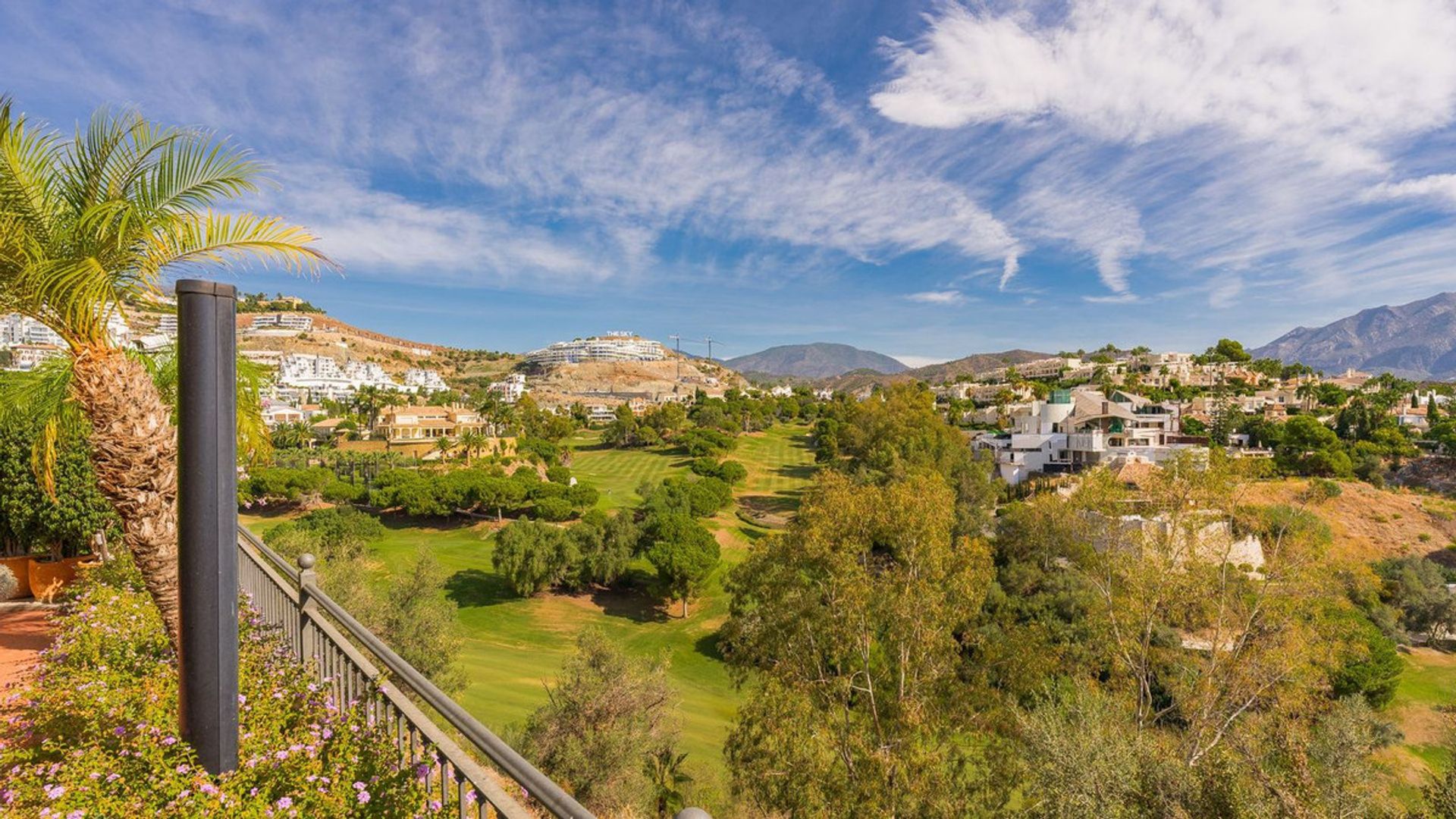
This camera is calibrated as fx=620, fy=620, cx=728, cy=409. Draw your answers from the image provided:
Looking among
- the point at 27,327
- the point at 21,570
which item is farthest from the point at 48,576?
the point at 27,327

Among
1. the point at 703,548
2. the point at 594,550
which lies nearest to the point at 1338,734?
the point at 703,548

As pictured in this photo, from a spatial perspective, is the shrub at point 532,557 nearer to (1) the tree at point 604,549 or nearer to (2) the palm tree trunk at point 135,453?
(1) the tree at point 604,549

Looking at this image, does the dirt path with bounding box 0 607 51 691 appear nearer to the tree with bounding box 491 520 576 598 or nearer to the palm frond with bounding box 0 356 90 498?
the palm frond with bounding box 0 356 90 498

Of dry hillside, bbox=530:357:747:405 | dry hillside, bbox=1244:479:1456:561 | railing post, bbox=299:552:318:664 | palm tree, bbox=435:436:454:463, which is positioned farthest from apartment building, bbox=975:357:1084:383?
railing post, bbox=299:552:318:664

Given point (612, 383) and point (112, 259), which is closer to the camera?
point (112, 259)

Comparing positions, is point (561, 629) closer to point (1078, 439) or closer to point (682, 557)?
point (682, 557)

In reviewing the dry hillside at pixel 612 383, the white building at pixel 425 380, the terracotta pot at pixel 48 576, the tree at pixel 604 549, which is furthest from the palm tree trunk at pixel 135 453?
the white building at pixel 425 380
